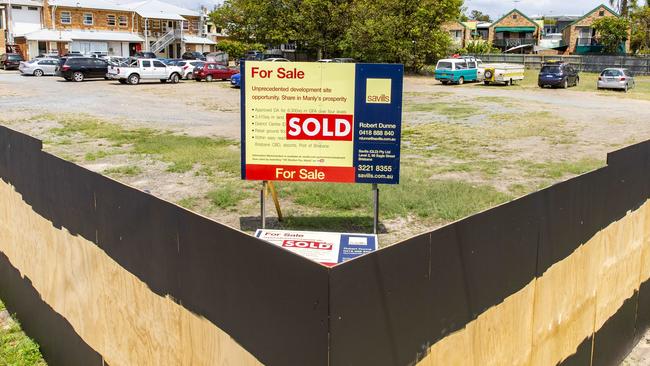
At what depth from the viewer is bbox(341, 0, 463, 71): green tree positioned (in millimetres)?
52031

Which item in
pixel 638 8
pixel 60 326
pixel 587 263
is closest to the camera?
pixel 587 263

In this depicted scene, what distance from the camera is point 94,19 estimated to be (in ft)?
249

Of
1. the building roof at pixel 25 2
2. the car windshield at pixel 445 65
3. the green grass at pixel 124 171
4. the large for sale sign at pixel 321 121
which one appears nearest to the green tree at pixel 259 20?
the car windshield at pixel 445 65

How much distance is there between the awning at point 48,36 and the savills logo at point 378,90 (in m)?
69.7

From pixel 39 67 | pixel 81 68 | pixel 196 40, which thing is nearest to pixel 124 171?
pixel 81 68

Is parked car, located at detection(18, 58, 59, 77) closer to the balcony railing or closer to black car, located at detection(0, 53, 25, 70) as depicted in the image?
black car, located at detection(0, 53, 25, 70)

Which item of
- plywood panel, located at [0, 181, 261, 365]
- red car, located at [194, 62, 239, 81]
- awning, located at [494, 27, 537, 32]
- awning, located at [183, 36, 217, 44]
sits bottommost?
plywood panel, located at [0, 181, 261, 365]

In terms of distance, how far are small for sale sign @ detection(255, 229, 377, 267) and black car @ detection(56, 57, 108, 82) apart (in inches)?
1613

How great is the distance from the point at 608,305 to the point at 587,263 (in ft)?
2.81

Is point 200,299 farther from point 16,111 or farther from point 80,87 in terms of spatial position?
point 80,87

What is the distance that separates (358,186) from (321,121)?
4.11 meters

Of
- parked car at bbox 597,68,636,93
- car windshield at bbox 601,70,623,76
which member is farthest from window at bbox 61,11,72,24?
car windshield at bbox 601,70,623,76

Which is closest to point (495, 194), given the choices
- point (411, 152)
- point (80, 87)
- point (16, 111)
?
point (411, 152)

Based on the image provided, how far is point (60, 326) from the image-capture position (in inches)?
207
